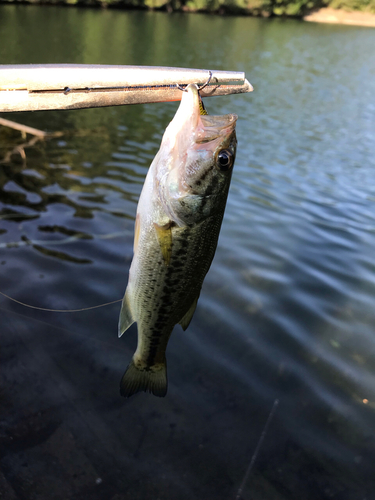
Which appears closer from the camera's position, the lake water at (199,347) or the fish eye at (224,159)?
the fish eye at (224,159)

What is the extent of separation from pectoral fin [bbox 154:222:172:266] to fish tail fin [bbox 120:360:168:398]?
919 mm

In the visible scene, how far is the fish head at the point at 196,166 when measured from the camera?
2244mm

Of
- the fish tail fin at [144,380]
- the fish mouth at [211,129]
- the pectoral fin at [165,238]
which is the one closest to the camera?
the fish mouth at [211,129]

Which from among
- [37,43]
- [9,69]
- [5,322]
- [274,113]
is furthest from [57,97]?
[37,43]

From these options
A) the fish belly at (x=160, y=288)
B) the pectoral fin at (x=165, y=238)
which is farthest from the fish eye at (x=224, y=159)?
the pectoral fin at (x=165, y=238)

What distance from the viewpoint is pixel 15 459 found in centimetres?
314

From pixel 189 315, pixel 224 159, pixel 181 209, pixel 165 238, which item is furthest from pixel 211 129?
pixel 189 315

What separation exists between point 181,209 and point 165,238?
21 cm

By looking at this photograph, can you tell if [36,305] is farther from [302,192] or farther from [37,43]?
[37,43]

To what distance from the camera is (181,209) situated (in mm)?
2314

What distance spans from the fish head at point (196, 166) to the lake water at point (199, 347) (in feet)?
7.63

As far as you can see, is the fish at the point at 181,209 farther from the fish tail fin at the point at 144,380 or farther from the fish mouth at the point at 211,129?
the fish tail fin at the point at 144,380

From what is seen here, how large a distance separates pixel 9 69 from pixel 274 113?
18180 mm

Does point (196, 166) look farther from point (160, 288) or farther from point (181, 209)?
point (160, 288)
